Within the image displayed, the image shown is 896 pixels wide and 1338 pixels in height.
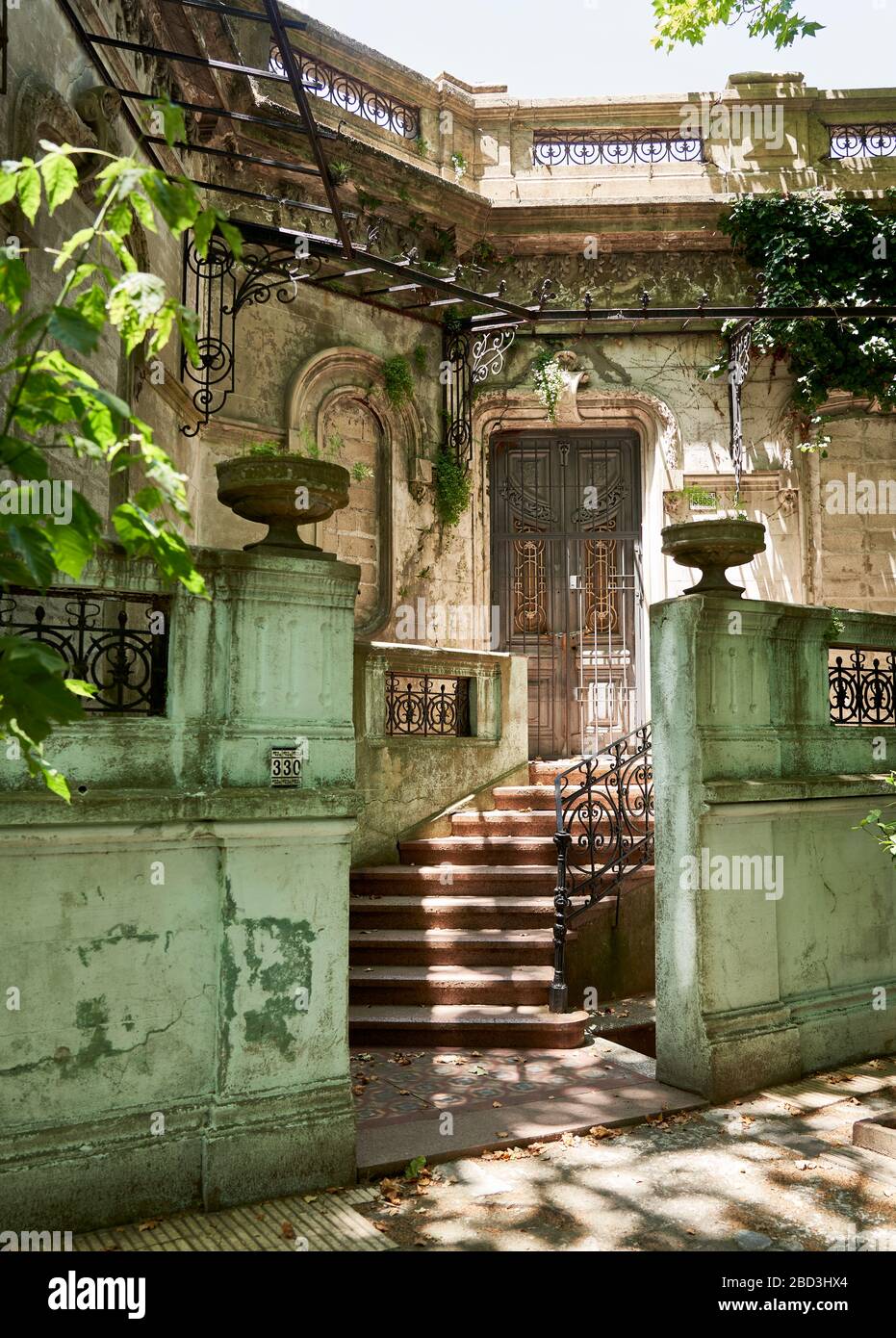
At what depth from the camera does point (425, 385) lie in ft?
38.9

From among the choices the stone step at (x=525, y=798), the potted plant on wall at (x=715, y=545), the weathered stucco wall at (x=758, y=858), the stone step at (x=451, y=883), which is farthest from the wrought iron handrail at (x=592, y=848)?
the potted plant on wall at (x=715, y=545)

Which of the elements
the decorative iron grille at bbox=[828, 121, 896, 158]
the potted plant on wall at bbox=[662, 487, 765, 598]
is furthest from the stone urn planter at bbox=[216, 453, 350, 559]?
the decorative iron grille at bbox=[828, 121, 896, 158]

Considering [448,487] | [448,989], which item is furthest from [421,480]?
[448,989]

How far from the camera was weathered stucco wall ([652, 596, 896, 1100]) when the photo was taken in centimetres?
564

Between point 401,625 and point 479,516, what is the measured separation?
5.66ft

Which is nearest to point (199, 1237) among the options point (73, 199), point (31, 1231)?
point (31, 1231)

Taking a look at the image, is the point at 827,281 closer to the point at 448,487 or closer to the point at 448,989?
the point at 448,487

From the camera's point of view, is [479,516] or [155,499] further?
[479,516]

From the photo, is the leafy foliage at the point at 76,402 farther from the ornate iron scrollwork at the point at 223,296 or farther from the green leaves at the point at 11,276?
the ornate iron scrollwork at the point at 223,296

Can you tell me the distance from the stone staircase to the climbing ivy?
630 cm

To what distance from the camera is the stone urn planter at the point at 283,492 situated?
4.56m

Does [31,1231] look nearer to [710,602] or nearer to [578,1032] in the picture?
[578,1032]

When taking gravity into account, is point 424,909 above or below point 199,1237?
above

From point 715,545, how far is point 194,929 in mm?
3513
